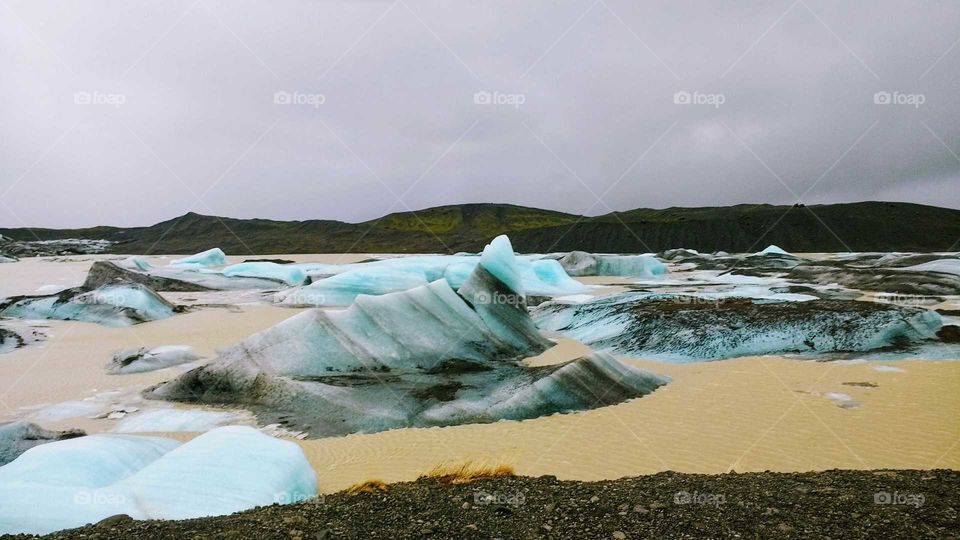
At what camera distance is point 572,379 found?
948cm

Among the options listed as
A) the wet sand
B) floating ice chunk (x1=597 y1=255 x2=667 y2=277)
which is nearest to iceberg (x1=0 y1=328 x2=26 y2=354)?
the wet sand

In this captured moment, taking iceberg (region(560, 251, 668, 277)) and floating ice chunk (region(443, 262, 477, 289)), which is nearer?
floating ice chunk (region(443, 262, 477, 289))

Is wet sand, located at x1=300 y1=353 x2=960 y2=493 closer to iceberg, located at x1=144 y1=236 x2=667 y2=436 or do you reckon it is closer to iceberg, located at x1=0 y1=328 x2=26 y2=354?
iceberg, located at x1=144 y1=236 x2=667 y2=436

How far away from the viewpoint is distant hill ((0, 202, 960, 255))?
82.7 meters

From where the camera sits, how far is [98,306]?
18984 mm

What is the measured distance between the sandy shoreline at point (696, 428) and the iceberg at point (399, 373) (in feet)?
1.53

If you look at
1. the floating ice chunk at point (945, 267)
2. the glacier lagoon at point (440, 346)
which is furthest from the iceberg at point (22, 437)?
the floating ice chunk at point (945, 267)

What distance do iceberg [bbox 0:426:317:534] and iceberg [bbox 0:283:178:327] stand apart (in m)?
14.0

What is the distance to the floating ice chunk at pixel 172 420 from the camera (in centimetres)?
827

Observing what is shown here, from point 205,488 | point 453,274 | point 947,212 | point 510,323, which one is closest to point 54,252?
point 453,274

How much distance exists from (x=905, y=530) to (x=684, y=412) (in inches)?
191

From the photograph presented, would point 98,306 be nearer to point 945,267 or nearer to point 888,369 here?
point 888,369

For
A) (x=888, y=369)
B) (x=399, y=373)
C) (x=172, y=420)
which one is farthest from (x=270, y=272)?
(x=888, y=369)

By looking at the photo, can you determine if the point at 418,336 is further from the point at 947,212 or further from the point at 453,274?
the point at 947,212
